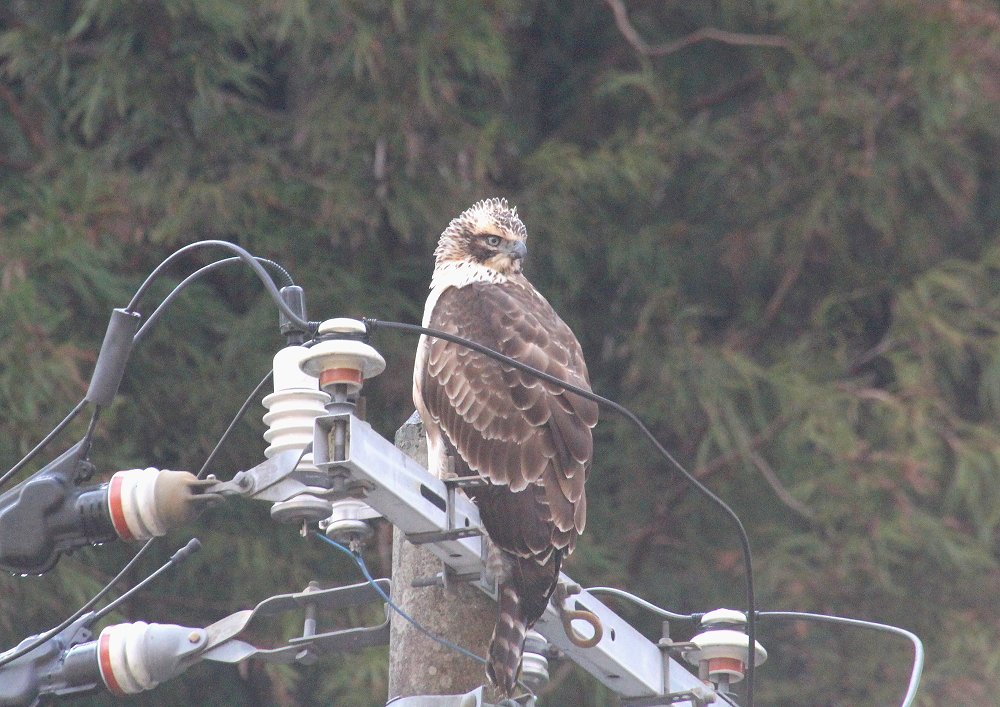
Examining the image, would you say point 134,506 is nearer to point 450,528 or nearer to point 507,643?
point 450,528

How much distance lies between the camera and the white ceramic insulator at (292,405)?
4.33m

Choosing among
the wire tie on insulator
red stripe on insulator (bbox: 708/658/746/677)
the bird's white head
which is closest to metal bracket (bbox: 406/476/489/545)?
the wire tie on insulator

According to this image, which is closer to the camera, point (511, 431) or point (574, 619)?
point (574, 619)

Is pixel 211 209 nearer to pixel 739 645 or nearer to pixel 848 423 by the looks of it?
pixel 848 423

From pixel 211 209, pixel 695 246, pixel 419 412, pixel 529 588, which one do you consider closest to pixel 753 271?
pixel 695 246

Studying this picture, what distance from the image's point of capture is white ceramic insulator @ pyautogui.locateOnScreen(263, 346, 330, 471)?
4328 millimetres

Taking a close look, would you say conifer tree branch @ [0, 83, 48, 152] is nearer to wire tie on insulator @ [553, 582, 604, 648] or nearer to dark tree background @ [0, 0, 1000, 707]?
dark tree background @ [0, 0, 1000, 707]

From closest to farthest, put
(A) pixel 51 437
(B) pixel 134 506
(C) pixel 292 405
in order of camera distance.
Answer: (B) pixel 134 506 → (C) pixel 292 405 → (A) pixel 51 437

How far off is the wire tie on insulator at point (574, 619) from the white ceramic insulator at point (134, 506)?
42.4 inches

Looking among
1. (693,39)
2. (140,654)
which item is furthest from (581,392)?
(693,39)

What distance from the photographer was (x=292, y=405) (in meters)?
4.37

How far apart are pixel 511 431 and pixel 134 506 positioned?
4.35 feet

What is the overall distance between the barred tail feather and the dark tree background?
4.16 meters

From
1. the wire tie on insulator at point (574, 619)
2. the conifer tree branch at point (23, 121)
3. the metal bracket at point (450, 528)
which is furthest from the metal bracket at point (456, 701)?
the conifer tree branch at point (23, 121)
